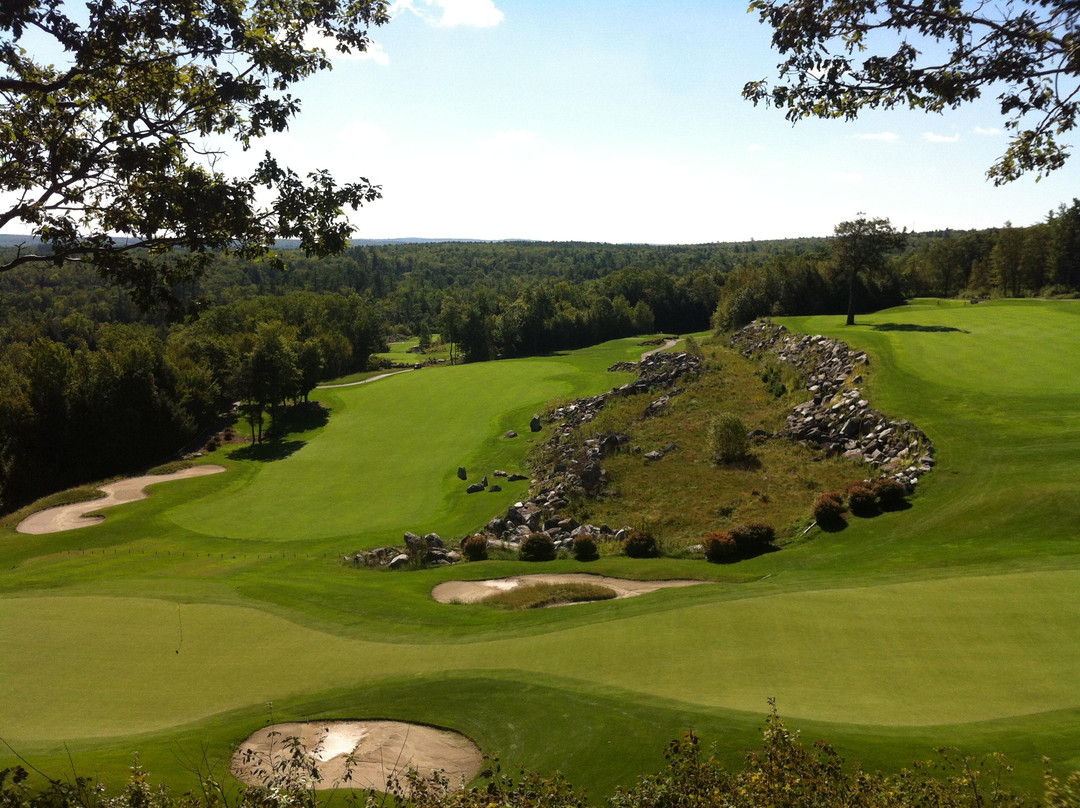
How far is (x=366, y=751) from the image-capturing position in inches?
507

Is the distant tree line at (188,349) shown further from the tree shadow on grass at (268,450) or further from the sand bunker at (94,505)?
the sand bunker at (94,505)

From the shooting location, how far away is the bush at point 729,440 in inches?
1593

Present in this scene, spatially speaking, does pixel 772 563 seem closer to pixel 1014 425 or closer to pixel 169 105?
pixel 1014 425

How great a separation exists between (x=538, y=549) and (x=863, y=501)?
1378 cm

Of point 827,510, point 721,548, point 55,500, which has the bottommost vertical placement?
point 55,500

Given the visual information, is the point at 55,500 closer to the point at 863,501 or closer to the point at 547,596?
the point at 547,596

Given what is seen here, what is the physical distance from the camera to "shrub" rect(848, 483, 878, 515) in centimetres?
2784

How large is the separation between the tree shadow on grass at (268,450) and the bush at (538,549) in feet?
128

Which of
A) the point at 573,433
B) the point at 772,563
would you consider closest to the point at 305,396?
the point at 573,433

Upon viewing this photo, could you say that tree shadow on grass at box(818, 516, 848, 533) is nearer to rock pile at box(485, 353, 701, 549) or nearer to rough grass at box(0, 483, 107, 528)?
rock pile at box(485, 353, 701, 549)

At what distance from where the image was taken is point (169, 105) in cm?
1156

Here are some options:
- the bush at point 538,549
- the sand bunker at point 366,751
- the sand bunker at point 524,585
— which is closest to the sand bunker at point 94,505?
the bush at point 538,549

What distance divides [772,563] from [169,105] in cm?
2283

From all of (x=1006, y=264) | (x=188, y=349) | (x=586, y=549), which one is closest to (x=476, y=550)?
(x=586, y=549)
